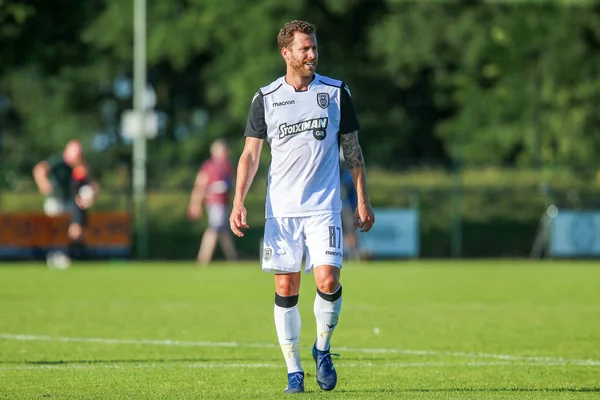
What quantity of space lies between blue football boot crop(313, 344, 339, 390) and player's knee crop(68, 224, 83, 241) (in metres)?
18.6

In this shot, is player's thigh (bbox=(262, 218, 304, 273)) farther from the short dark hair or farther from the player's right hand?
the short dark hair

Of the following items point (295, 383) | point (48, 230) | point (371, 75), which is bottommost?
point (48, 230)

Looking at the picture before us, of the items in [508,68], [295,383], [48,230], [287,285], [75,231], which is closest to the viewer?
[295,383]

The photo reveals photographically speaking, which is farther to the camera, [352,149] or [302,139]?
[352,149]

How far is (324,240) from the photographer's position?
8.25 m

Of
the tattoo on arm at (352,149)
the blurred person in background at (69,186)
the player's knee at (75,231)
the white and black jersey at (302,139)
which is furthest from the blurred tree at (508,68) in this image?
the white and black jersey at (302,139)

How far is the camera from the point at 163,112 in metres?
55.7

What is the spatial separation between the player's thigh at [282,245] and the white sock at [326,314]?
10.5 inches

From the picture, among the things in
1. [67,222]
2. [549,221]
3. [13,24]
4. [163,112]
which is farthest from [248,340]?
[163,112]

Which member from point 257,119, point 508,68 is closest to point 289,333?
point 257,119

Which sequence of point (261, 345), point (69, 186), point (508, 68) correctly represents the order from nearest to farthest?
point (261, 345), point (69, 186), point (508, 68)

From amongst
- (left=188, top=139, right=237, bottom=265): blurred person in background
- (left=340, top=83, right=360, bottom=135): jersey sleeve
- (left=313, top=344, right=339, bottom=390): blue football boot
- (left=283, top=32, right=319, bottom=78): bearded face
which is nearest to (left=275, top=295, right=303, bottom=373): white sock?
(left=313, top=344, right=339, bottom=390): blue football boot

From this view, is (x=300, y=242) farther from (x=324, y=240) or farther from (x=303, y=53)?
(x=303, y=53)

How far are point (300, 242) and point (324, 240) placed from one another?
184mm
